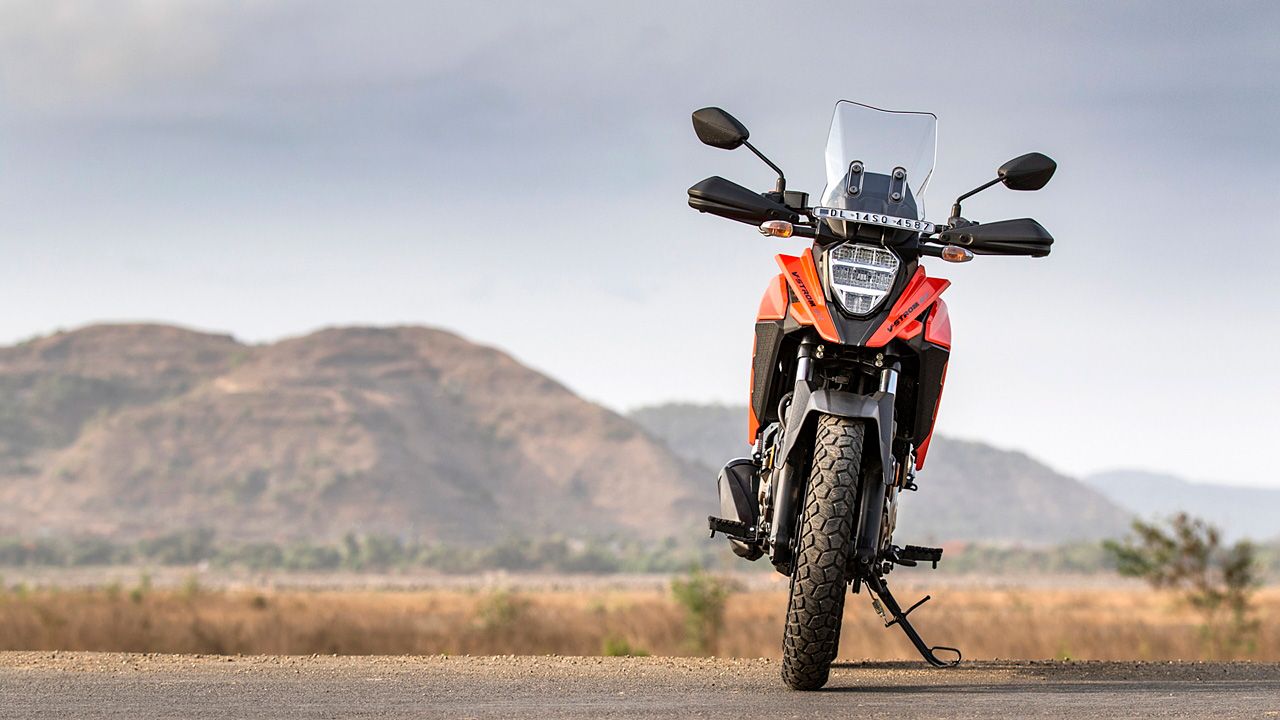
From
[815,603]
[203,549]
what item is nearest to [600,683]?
[815,603]

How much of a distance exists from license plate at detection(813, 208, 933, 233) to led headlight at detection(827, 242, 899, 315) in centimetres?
16

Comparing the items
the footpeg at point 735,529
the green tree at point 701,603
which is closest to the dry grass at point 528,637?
the green tree at point 701,603

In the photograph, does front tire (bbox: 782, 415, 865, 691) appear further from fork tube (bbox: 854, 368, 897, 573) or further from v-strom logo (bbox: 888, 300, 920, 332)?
v-strom logo (bbox: 888, 300, 920, 332)

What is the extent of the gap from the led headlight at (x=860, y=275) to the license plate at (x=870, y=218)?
16cm

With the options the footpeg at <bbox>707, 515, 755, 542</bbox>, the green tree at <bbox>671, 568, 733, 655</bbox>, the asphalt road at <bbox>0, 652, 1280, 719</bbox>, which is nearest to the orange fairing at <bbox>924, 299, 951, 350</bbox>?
the footpeg at <bbox>707, 515, 755, 542</bbox>

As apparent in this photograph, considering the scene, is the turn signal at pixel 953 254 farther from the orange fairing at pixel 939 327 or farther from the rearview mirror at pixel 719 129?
the rearview mirror at pixel 719 129

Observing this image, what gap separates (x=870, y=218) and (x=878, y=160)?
0.66 meters

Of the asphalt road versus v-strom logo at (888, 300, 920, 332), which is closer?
the asphalt road

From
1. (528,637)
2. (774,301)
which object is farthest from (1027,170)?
(528,637)

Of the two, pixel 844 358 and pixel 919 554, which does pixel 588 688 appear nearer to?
pixel 919 554

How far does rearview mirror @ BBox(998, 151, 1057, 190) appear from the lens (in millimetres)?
8594

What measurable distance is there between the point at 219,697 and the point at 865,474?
12.2 ft

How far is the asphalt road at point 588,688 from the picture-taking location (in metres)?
7.21

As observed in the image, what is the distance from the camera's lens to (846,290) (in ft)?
26.0
